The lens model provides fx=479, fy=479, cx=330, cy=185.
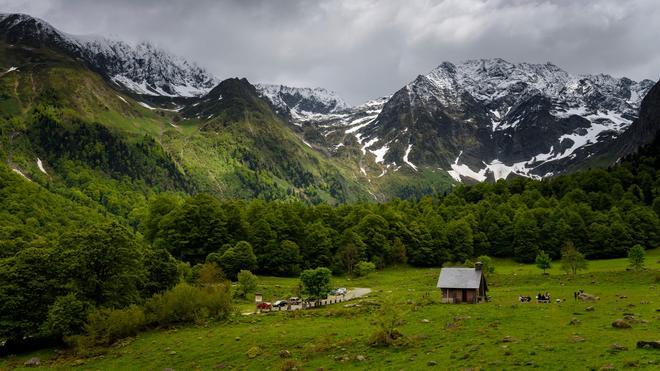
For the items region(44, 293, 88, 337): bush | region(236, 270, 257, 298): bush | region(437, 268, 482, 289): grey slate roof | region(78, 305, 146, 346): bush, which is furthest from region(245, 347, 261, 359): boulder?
region(236, 270, 257, 298): bush

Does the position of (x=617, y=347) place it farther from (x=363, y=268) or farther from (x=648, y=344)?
(x=363, y=268)

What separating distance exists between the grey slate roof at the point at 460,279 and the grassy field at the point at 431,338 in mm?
3628

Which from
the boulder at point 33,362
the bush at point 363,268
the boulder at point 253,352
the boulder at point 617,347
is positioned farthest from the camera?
the bush at point 363,268

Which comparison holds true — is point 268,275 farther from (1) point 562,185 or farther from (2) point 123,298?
(1) point 562,185

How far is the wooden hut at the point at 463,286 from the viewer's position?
67.6 m

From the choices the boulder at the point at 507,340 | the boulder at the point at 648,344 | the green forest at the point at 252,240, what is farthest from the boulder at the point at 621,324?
the green forest at the point at 252,240

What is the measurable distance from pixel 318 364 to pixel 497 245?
366 ft

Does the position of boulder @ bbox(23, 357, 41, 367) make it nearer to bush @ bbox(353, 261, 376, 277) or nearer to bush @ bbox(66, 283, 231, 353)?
bush @ bbox(66, 283, 231, 353)

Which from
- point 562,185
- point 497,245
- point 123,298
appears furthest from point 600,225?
point 123,298

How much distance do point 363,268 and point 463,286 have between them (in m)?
44.0

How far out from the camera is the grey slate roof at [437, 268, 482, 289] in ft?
222

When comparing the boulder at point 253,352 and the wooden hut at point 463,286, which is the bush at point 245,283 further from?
the boulder at point 253,352

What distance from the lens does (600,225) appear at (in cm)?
12812

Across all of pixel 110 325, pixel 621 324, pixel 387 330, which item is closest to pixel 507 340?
pixel 621 324
